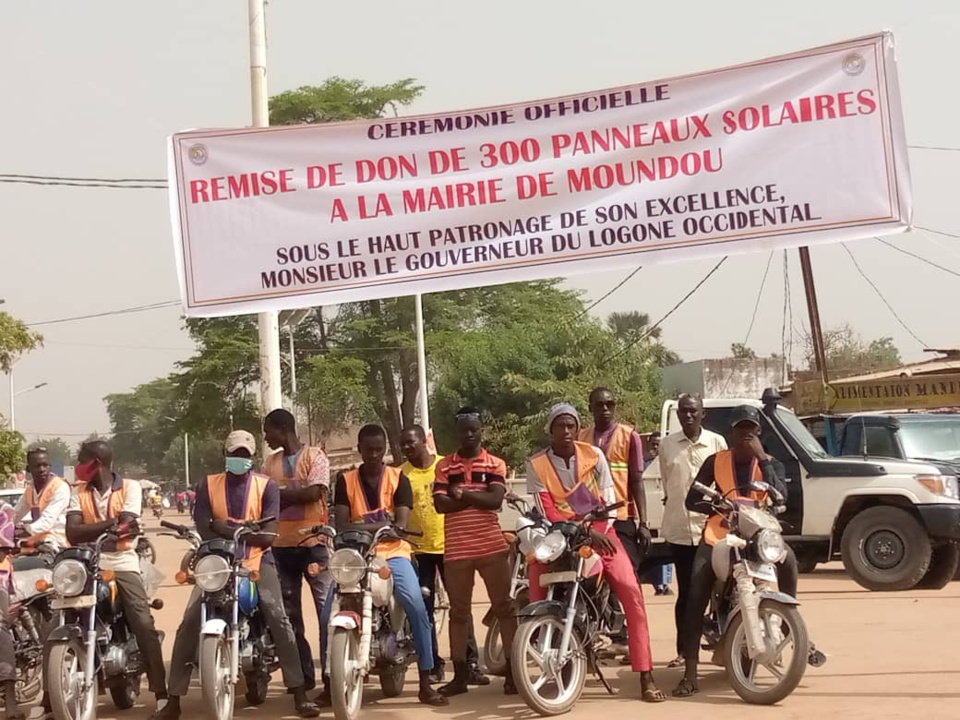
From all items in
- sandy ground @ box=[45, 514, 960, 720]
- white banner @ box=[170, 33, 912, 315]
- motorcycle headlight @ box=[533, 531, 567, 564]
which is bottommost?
sandy ground @ box=[45, 514, 960, 720]

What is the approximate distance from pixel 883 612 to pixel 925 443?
183 inches

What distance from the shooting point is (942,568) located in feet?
50.5

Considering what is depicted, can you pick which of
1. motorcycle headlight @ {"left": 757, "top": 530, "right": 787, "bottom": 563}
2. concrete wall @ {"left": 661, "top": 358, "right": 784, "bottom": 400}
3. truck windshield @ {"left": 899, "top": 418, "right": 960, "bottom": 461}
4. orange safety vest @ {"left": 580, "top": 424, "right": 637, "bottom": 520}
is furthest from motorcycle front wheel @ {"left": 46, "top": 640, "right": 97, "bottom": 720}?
concrete wall @ {"left": 661, "top": 358, "right": 784, "bottom": 400}

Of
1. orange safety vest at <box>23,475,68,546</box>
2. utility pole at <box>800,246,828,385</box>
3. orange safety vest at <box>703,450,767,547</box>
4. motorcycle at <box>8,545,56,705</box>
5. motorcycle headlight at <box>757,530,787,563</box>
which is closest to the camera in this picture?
motorcycle headlight at <box>757,530,787,563</box>

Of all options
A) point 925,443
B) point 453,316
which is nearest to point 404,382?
point 453,316

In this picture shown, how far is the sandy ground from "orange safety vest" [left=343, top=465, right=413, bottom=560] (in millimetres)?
977

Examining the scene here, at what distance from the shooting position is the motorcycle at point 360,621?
7.87 m

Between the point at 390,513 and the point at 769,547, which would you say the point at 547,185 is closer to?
the point at 390,513

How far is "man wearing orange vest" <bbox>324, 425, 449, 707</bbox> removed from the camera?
338 inches

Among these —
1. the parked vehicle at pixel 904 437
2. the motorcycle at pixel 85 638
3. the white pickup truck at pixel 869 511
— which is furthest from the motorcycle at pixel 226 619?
the parked vehicle at pixel 904 437

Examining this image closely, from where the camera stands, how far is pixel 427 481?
9.48m

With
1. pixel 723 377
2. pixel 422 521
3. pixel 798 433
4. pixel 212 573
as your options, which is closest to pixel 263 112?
pixel 422 521

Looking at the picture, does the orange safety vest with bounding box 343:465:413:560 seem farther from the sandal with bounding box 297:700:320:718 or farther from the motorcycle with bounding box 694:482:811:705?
the motorcycle with bounding box 694:482:811:705

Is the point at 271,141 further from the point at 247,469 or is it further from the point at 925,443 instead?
the point at 925,443
